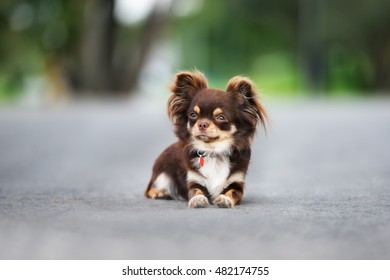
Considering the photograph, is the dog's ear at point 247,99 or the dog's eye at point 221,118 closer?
the dog's eye at point 221,118

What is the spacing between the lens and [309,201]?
641 centimetres

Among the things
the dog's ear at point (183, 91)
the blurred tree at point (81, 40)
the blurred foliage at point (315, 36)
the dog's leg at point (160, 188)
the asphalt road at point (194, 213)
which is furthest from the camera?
the blurred foliage at point (315, 36)

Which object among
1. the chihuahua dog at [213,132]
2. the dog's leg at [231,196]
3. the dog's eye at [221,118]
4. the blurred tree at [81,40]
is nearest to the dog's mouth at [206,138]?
the chihuahua dog at [213,132]

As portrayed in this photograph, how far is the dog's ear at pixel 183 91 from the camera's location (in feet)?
19.3

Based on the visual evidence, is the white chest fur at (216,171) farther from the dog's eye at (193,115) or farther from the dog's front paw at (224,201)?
the dog's eye at (193,115)

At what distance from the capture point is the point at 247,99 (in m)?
5.83

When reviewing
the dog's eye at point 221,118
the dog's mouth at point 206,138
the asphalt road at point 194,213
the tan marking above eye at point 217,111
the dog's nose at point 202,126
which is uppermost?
the tan marking above eye at point 217,111

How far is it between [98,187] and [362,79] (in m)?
40.0

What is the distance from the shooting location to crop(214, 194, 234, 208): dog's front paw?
571 centimetres

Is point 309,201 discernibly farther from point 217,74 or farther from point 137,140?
point 217,74

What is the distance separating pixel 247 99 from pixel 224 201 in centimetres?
83

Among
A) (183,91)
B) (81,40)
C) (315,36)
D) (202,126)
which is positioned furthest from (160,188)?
(315,36)

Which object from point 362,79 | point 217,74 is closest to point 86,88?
point 362,79

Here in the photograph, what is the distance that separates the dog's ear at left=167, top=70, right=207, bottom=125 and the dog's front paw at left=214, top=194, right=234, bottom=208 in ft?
2.24
